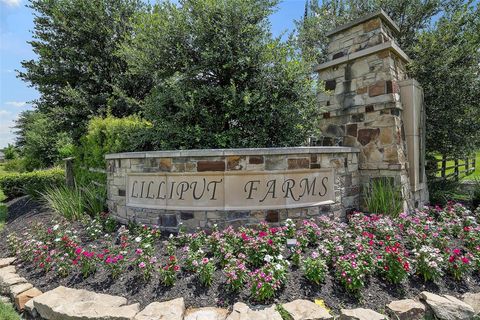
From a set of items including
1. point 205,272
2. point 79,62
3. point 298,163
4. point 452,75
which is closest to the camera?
point 205,272

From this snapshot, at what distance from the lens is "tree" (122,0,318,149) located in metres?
4.49

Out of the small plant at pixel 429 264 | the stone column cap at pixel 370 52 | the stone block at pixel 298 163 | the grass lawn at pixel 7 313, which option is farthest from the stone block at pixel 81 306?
the stone column cap at pixel 370 52

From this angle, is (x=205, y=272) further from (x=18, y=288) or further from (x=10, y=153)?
(x=10, y=153)

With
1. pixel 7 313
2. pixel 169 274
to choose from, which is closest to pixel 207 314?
pixel 169 274

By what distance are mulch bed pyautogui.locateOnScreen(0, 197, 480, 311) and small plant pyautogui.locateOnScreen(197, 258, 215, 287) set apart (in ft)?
0.18

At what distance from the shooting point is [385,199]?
4387mm

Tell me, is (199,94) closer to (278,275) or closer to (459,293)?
(278,275)

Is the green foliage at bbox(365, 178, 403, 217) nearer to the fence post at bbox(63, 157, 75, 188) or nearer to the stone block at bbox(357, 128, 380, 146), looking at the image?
the stone block at bbox(357, 128, 380, 146)

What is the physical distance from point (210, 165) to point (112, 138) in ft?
9.26

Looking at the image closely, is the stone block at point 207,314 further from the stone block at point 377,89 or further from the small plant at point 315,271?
the stone block at point 377,89

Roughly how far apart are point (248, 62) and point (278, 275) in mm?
3348

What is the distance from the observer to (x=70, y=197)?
4977 mm

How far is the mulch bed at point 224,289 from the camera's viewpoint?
243 centimetres

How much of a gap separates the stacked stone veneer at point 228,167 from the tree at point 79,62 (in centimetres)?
520
